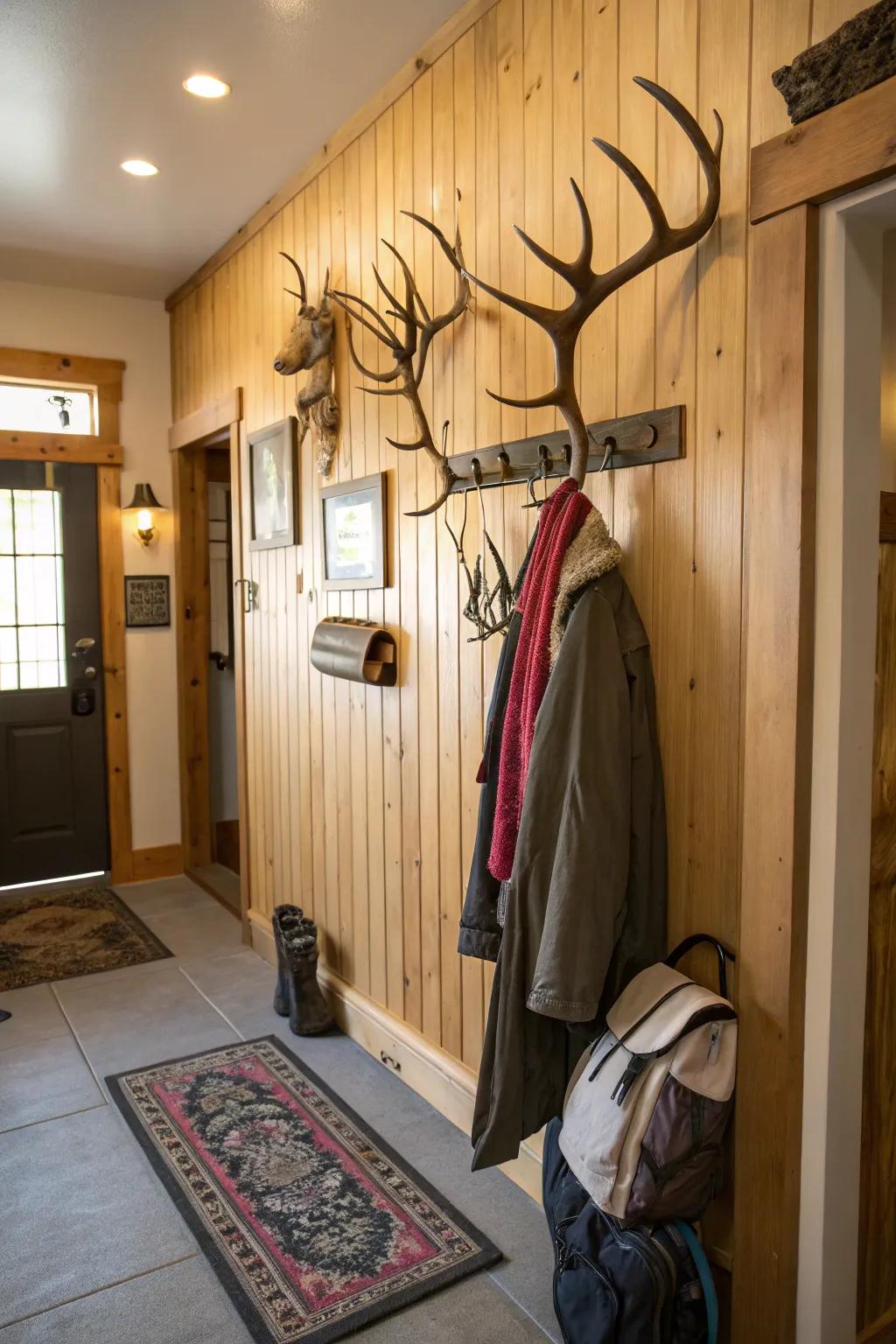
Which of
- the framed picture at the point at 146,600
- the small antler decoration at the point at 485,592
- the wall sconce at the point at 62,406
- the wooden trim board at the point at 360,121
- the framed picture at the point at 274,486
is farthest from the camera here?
the framed picture at the point at 146,600

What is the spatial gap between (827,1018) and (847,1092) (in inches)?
6.5

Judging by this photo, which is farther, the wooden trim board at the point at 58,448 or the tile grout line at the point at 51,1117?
the wooden trim board at the point at 58,448

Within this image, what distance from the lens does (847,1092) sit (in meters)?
1.67

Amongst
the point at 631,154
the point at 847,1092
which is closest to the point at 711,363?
the point at 631,154

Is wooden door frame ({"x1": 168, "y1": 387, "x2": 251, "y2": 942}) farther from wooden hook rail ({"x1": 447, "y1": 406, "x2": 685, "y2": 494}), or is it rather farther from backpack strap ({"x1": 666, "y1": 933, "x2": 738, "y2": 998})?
backpack strap ({"x1": 666, "y1": 933, "x2": 738, "y2": 998})

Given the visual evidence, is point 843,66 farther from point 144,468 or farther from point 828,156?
point 144,468

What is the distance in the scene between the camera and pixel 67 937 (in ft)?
13.5

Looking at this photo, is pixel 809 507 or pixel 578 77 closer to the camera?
pixel 809 507

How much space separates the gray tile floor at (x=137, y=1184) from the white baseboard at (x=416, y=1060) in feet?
0.11

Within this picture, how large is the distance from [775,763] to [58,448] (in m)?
4.04

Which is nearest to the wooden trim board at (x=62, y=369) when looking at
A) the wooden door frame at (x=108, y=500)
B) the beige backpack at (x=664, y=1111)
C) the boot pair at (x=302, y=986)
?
the wooden door frame at (x=108, y=500)

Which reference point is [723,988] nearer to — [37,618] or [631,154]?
[631,154]

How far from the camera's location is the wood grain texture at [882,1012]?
5.72 feet

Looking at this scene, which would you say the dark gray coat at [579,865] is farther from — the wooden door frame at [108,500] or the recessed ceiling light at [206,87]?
the wooden door frame at [108,500]
